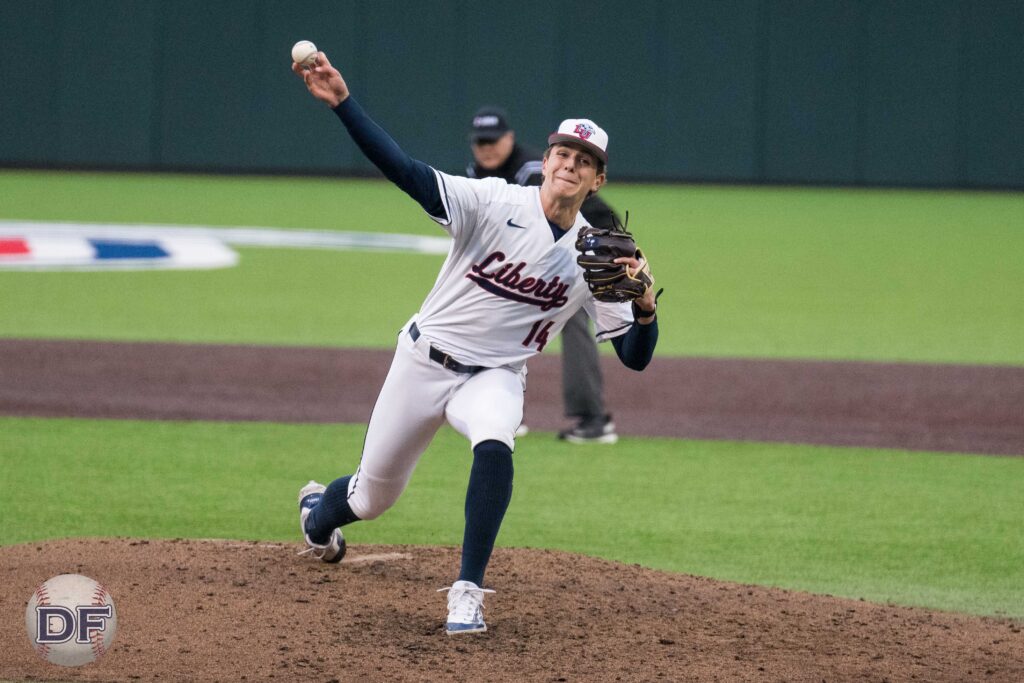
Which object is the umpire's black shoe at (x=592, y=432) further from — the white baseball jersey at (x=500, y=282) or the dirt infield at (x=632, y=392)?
the white baseball jersey at (x=500, y=282)

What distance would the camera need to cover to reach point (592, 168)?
5199 mm

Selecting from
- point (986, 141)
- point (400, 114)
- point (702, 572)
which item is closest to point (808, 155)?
point (986, 141)

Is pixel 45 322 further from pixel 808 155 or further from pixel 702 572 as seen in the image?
pixel 808 155

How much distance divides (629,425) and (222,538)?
361 cm

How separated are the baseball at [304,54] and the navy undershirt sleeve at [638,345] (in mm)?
1443

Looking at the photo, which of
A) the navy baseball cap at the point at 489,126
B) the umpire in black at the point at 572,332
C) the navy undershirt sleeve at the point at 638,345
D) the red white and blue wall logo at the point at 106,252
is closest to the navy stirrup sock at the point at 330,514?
the navy undershirt sleeve at the point at 638,345

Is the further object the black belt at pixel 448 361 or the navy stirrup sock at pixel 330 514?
the navy stirrup sock at pixel 330 514

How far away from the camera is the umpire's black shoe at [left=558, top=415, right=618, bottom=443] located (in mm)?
8734

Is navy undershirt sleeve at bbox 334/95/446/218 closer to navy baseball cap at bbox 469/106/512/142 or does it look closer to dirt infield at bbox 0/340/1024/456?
navy baseball cap at bbox 469/106/512/142

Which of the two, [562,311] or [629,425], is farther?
[629,425]

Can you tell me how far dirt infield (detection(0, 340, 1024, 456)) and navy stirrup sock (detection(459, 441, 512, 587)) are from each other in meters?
4.23

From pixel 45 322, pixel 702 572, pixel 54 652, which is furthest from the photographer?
pixel 45 322

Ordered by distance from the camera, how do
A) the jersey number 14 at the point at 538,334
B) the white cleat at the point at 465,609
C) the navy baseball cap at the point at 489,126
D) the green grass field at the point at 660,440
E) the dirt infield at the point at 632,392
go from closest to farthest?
the white cleat at the point at 465,609
the jersey number 14 at the point at 538,334
the green grass field at the point at 660,440
the navy baseball cap at the point at 489,126
the dirt infield at the point at 632,392

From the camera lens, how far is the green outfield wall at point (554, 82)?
25.7 m
